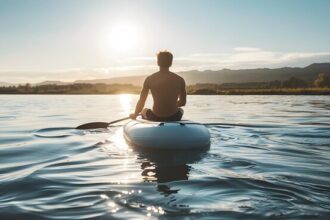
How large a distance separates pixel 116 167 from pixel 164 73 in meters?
2.93

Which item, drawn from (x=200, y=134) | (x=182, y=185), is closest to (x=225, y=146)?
(x=200, y=134)

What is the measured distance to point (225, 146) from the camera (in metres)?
9.97

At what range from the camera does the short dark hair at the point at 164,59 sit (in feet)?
29.6

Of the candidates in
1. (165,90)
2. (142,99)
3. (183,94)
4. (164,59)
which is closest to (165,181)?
(165,90)

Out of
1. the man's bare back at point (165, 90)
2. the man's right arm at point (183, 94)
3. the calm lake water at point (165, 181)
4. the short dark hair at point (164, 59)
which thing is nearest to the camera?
the calm lake water at point (165, 181)

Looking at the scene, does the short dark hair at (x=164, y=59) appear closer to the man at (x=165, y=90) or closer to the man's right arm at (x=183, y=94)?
the man at (x=165, y=90)

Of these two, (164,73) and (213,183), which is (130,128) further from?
(213,183)

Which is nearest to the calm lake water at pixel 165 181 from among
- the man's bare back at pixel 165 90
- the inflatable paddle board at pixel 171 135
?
the inflatable paddle board at pixel 171 135

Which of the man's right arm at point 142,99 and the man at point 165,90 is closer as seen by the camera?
the man at point 165,90

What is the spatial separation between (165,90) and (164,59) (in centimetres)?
77

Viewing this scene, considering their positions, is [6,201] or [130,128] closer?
[6,201]

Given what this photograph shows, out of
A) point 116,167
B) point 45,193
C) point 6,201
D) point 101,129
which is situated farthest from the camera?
point 101,129

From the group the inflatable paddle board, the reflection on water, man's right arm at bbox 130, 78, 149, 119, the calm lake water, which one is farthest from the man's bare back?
the calm lake water

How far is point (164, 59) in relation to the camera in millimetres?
9000
